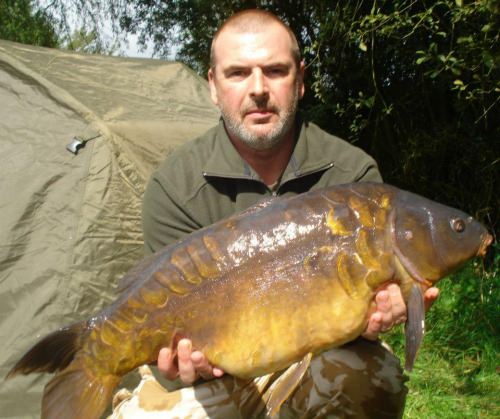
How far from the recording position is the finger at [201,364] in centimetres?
170

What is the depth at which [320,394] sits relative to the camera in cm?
196

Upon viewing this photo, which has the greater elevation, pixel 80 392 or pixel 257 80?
pixel 257 80

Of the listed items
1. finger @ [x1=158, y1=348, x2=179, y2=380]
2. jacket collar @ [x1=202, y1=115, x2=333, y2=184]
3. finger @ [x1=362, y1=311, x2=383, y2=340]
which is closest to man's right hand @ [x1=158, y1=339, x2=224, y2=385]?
finger @ [x1=158, y1=348, x2=179, y2=380]

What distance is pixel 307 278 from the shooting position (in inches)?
63.6

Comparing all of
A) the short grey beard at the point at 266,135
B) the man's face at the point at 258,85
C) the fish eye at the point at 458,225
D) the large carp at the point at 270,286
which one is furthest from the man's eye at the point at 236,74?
the fish eye at the point at 458,225

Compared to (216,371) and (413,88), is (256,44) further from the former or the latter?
(413,88)

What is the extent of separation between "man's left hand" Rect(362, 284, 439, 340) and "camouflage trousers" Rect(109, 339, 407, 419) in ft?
0.83

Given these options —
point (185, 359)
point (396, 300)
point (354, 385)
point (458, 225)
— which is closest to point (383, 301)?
point (396, 300)

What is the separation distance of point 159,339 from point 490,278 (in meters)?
2.58

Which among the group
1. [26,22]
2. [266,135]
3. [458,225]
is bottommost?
[458,225]

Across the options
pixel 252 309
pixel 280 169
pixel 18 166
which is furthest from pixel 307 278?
pixel 18 166

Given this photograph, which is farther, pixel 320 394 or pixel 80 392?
pixel 320 394

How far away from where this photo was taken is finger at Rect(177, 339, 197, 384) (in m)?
1.70

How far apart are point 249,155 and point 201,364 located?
Result: 0.81m
